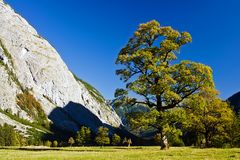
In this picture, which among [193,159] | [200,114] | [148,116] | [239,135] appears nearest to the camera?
[193,159]

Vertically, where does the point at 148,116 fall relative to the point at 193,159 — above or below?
above

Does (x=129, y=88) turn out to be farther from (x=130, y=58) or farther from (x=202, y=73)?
(x=202, y=73)

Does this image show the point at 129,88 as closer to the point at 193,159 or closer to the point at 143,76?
the point at 143,76

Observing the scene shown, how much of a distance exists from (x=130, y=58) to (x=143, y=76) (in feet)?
8.25

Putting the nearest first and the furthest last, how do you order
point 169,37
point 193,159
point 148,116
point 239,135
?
1. point 193,159
2. point 148,116
3. point 169,37
4. point 239,135

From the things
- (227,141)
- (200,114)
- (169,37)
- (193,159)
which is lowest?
(193,159)

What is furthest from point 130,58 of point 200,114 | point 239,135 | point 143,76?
point 239,135

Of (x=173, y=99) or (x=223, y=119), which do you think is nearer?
(x=173, y=99)

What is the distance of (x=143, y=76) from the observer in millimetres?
36531

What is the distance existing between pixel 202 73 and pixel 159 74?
446 centimetres

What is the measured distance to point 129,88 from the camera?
3641cm

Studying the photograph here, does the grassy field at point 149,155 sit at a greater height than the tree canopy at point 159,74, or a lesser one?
lesser

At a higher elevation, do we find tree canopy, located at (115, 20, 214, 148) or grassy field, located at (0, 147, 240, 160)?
tree canopy, located at (115, 20, 214, 148)

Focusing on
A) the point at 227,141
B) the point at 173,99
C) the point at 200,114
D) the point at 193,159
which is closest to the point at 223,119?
the point at 200,114
